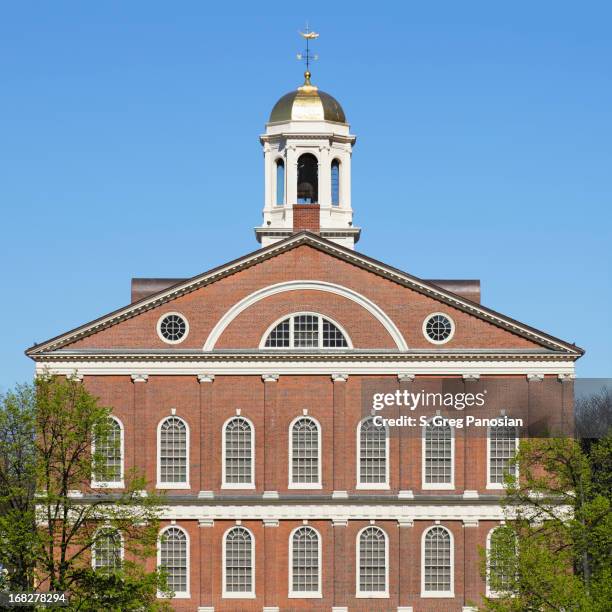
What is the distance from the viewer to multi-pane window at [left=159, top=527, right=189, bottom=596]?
7025 cm

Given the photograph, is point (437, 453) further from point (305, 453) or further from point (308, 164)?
point (308, 164)

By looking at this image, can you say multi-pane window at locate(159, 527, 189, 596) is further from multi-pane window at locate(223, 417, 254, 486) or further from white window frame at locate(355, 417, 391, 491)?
white window frame at locate(355, 417, 391, 491)

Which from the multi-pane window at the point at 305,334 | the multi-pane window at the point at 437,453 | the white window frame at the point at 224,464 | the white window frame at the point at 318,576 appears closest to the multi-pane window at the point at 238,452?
the white window frame at the point at 224,464

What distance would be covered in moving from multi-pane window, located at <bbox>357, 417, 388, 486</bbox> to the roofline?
19.2 feet

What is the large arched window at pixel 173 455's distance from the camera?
70.8 metres

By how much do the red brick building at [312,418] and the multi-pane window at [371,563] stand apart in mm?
79

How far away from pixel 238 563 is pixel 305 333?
9.59 meters

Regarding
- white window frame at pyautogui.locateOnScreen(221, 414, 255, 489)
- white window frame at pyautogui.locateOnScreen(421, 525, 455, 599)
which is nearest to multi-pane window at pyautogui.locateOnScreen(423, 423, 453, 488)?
white window frame at pyautogui.locateOnScreen(421, 525, 455, 599)

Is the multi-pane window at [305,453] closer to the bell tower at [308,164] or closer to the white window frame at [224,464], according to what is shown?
the white window frame at [224,464]

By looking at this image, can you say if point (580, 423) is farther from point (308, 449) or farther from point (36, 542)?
point (36, 542)

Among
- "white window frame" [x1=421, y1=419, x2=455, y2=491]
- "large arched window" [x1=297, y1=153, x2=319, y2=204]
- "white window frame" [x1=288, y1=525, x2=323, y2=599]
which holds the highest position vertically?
"large arched window" [x1=297, y1=153, x2=319, y2=204]

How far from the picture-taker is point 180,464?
70938 mm

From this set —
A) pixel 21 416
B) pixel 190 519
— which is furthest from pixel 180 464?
pixel 21 416

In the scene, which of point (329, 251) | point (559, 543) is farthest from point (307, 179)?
point (559, 543)
